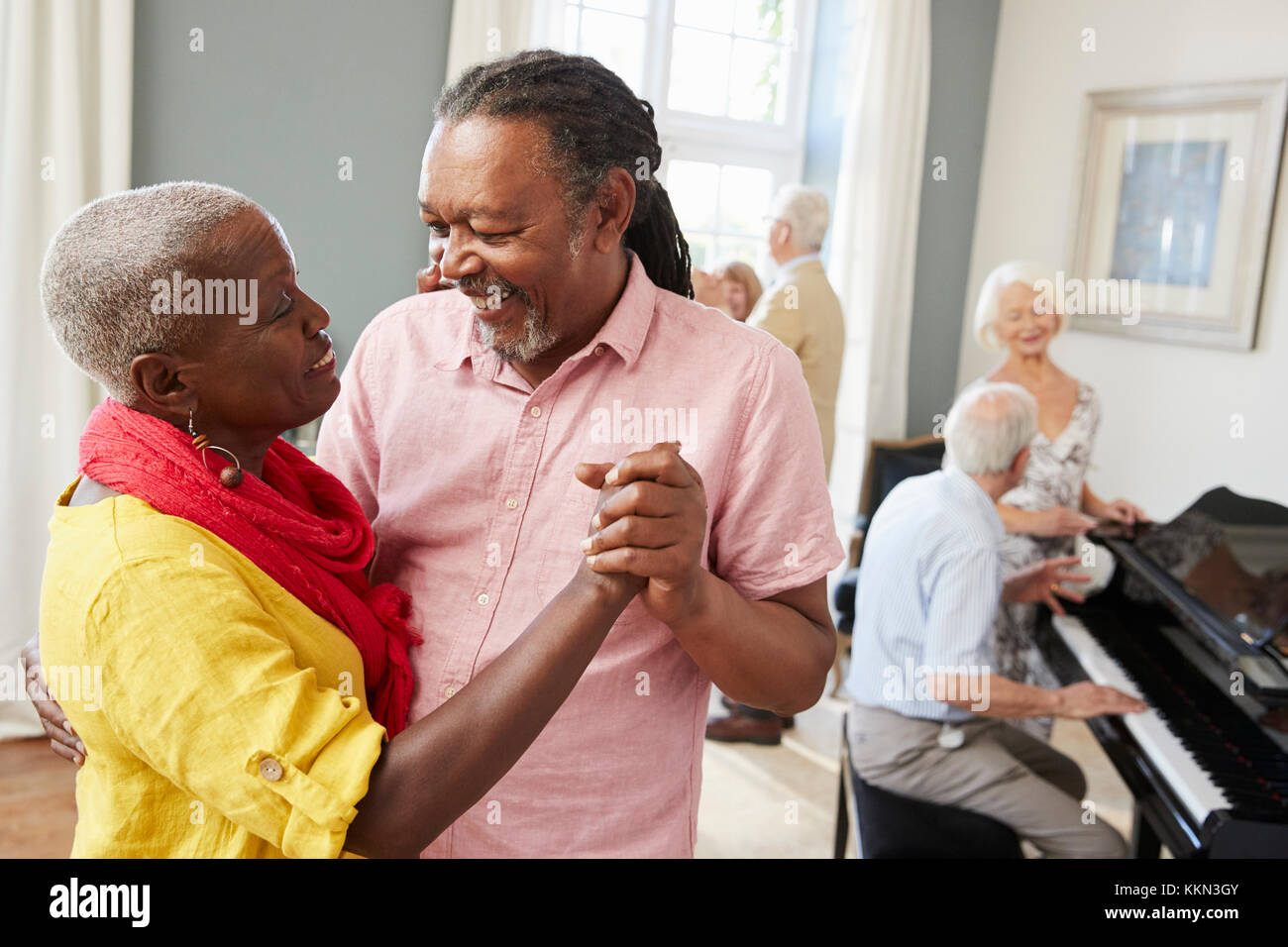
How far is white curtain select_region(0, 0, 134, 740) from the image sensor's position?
3193 millimetres

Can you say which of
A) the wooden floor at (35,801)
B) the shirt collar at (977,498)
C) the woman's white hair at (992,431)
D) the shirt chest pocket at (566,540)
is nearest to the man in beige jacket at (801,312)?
the woman's white hair at (992,431)

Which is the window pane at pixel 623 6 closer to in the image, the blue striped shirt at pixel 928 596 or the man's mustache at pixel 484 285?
the blue striped shirt at pixel 928 596

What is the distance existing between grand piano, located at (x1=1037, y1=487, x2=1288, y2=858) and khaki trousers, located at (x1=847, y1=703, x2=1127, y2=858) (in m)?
0.14

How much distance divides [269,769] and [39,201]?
3142 mm

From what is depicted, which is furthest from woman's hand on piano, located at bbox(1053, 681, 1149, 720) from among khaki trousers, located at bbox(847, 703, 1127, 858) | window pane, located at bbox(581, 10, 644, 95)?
window pane, located at bbox(581, 10, 644, 95)

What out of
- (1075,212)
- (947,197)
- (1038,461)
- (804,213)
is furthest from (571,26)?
(1038,461)

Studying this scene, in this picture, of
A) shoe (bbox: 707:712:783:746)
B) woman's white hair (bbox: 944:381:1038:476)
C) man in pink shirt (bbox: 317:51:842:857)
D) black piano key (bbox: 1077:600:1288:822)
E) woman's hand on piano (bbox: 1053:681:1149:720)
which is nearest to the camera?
man in pink shirt (bbox: 317:51:842:857)

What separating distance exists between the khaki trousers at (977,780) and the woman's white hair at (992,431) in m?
0.62

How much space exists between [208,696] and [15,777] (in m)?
2.98

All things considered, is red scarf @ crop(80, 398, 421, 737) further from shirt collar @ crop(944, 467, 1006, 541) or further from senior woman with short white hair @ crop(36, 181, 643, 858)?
shirt collar @ crop(944, 467, 1006, 541)

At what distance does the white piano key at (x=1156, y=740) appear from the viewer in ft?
6.40
